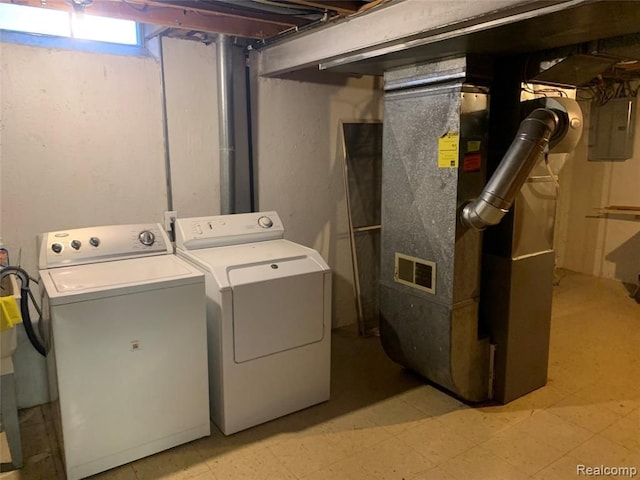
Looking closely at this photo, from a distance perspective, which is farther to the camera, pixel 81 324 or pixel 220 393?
pixel 220 393

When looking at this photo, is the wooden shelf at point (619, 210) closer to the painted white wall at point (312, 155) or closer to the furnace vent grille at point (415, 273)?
the painted white wall at point (312, 155)

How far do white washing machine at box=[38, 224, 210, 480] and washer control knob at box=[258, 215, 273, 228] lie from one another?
0.67 metres

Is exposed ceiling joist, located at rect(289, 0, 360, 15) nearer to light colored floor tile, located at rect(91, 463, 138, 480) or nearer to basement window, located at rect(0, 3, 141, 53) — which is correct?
basement window, located at rect(0, 3, 141, 53)

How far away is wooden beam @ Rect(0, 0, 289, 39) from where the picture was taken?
7.64 feet

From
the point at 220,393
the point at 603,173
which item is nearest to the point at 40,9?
the point at 220,393

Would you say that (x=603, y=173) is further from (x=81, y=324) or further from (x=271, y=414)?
(x=81, y=324)

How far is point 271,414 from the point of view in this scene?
8.29 ft

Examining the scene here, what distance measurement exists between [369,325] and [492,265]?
1.40m

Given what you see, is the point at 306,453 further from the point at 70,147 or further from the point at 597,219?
the point at 597,219

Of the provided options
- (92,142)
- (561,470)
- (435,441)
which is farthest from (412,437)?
(92,142)

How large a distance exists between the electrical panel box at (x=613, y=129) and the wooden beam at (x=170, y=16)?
3.78m

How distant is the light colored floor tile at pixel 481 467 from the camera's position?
211 centimetres

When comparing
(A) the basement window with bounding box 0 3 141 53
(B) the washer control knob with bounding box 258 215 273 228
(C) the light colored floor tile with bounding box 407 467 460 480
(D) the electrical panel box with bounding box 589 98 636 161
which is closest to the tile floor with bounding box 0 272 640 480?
(C) the light colored floor tile with bounding box 407 467 460 480

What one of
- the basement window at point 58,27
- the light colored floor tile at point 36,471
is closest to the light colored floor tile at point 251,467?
the light colored floor tile at point 36,471
